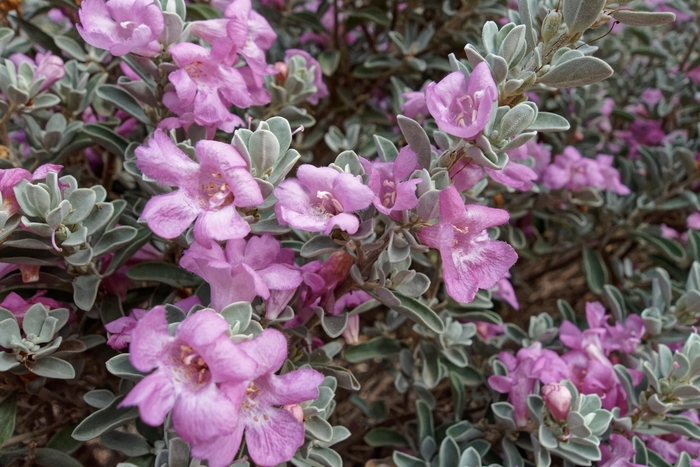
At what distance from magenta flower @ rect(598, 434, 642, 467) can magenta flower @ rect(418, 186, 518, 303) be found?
503mm

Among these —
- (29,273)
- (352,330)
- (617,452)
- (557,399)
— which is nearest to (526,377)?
(557,399)

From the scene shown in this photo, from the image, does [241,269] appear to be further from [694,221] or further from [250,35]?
[694,221]

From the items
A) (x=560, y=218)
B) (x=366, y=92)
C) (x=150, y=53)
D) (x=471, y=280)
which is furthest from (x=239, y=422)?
(x=366, y=92)

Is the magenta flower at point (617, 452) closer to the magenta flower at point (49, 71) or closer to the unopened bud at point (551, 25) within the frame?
the unopened bud at point (551, 25)

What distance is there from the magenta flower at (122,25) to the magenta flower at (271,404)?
560mm

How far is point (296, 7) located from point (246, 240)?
5.46 feet

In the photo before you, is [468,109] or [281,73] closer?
[468,109]

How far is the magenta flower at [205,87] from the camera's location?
0.99 metres

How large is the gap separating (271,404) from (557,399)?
0.60 meters

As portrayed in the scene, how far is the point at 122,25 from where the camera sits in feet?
3.24

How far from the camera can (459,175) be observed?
951 millimetres

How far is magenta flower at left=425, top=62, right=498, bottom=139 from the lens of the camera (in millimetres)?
810

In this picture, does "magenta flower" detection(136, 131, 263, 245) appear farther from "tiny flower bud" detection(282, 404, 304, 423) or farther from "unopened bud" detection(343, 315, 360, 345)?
"unopened bud" detection(343, 315, 360, 345)

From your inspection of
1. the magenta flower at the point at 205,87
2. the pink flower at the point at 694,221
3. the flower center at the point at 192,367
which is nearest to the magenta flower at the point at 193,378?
the flower center at the point at 192,367
